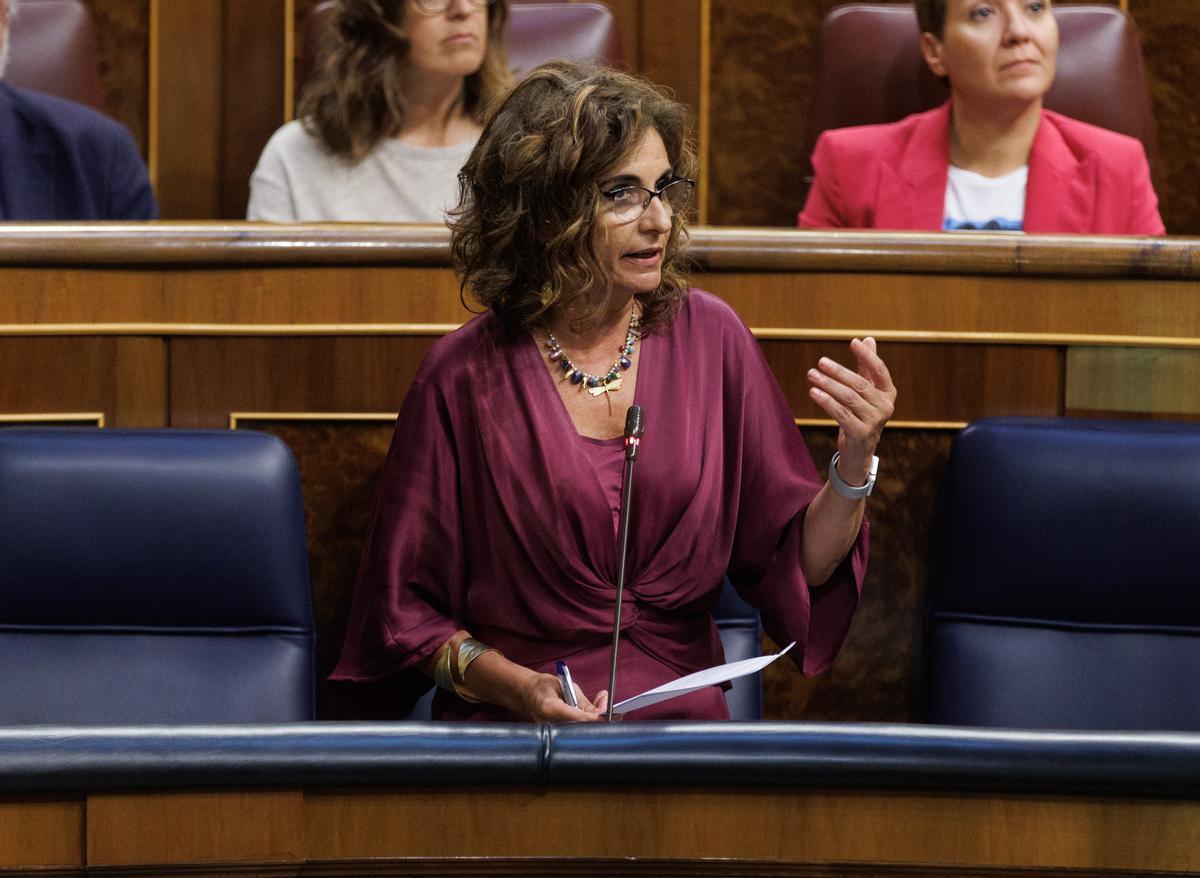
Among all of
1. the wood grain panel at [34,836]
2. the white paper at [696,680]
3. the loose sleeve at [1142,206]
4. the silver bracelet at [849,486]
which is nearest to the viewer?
the wood grain panel at [34,836]

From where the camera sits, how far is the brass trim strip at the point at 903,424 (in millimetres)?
986

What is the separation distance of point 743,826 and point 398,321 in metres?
0.51

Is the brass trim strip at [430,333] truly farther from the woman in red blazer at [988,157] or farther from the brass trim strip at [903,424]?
the woman in red blazer at [988,157]

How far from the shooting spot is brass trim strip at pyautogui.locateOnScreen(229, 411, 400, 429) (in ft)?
3.22

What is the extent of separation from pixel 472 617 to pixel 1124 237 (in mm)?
468

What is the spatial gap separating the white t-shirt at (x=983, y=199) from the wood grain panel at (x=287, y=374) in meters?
0.52

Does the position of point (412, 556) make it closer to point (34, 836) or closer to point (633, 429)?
point (633, 429)

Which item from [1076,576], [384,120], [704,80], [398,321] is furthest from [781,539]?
[704,80]

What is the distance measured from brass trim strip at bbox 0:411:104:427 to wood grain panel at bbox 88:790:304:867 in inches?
18.9

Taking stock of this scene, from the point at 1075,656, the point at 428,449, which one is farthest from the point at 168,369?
the point at 1075,656

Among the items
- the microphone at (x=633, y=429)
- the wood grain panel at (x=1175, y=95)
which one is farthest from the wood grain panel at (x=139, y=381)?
the wood grain panel at (x=1175, y=95)

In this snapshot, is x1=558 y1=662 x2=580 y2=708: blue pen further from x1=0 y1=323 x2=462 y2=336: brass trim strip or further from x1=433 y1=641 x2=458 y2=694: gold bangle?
x1=0 y1=323 x2=462 y2=336: brass trim strip

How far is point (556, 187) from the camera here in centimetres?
86

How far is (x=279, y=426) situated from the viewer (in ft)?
3.23
